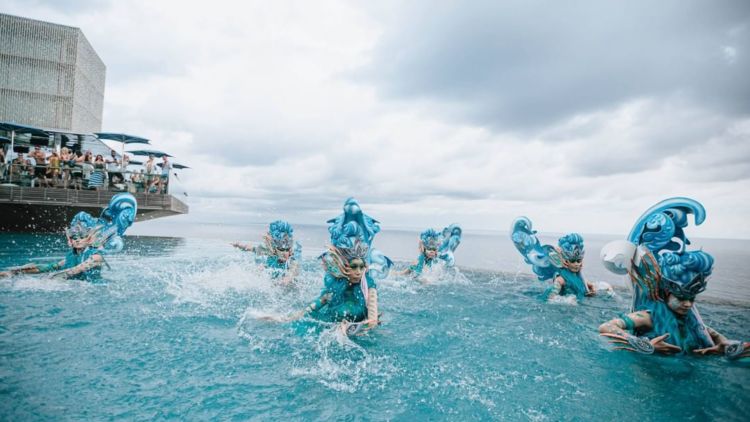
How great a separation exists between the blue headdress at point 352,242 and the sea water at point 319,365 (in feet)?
3.31

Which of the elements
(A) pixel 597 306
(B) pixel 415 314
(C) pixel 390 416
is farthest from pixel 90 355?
(A) pixel 597 306

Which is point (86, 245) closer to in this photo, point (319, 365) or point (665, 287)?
point (319, 365)

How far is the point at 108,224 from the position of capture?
28.1ft

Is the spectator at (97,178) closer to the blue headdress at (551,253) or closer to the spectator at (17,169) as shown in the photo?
the spectator at (17,169)

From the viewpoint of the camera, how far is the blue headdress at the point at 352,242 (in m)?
5.35

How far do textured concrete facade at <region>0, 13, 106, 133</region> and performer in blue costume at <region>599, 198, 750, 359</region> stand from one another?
35.3 meters

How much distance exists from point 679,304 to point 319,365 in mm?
4971

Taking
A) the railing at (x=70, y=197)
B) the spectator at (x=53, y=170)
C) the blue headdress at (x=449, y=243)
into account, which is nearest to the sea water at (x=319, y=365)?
the blue headdress at (x=449, y=243)

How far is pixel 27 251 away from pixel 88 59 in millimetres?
25572

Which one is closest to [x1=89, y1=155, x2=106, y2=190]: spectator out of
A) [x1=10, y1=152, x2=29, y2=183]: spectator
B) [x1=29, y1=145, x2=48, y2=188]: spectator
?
[x1=29, y1=145, x2=48, y2=188]: spectator

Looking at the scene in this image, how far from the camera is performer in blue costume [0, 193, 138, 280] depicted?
776 cm

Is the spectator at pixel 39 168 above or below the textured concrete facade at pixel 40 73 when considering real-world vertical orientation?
below

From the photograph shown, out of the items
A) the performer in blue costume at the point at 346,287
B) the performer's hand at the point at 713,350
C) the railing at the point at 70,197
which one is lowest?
the performer's hand at the point at 713,350

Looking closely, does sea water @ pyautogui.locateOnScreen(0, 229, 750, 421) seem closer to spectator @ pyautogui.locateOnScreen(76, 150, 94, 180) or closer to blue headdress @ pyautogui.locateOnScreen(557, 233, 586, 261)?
blue headdress @ pyautogui.locateOnScreen(557, 233, 586, 261)
